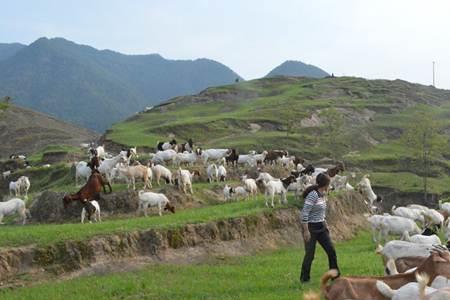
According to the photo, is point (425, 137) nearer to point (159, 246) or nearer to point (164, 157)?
point (164, 157)

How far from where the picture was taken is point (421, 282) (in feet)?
24.0

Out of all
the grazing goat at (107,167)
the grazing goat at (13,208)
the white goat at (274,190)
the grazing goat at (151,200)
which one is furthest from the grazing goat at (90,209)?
the white goat at (274,190)

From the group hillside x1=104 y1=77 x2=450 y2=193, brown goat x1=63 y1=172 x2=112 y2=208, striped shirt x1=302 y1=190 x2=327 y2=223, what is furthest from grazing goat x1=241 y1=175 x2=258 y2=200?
hillside x1=104 y1=77 x2=450 y2=193

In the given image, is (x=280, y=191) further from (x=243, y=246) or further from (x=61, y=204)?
(x=61, y=204)

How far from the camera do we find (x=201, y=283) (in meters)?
15.8

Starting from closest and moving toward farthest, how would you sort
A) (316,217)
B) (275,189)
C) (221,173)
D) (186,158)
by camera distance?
(316,217)
(275,189)
(221,173)
(186,158)

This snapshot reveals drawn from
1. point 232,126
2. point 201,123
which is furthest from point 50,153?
point 232,126

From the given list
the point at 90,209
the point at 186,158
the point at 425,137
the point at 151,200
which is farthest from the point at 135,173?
the point at 425,137

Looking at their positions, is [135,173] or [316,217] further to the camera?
[135,173]

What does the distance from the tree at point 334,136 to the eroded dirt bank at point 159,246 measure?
37.1 metres

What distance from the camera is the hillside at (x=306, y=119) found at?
64625 millimetres

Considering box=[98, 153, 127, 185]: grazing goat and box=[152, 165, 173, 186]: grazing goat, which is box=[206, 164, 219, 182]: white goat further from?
box=[98, 153, 127, 185]: grazing goat

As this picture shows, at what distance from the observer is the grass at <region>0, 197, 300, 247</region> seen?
1903 cm

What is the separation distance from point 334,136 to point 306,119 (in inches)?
725
